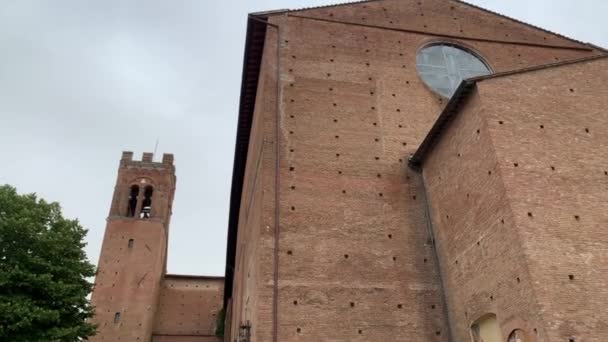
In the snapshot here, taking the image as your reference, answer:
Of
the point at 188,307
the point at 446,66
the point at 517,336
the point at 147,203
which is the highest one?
the point at 147,203

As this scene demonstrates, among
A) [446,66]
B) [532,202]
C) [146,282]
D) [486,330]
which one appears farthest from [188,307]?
[532,202]

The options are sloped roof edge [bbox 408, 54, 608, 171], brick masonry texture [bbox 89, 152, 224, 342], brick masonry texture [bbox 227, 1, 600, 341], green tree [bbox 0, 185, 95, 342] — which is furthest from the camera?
brick masonry texture [bbox 89, 152, 224, 342]

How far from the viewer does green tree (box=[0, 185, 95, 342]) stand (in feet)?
37.4

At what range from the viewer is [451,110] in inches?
430

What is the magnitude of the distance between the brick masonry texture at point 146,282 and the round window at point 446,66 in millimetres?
24218

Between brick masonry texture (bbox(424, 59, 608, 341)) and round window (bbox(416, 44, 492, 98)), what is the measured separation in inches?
145

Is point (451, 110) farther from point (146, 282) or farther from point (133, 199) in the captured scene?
point (133, 199)

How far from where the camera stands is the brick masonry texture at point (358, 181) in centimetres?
980

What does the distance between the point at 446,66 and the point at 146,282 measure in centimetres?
2469

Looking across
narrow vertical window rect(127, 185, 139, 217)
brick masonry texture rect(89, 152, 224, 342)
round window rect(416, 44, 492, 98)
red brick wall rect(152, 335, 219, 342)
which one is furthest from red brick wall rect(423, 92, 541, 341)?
narrow vertical window rect(127, 185, 139, 217)

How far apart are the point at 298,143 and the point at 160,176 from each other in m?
27.7

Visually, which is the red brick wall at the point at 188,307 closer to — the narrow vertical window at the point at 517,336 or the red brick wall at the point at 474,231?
the red brick wall at the point at 474,231

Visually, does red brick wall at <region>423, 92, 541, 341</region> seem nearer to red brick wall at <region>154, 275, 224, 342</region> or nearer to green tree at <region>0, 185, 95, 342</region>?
green tree at <region>0, 185, 95, 342</region>

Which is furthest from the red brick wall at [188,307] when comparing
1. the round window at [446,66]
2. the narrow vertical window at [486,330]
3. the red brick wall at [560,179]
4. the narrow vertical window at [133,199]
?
the red brick wall at [560,179]
